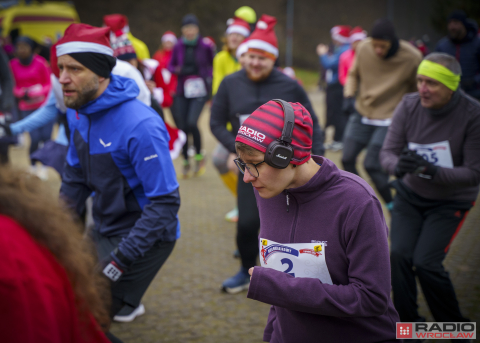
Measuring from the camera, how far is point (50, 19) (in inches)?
746

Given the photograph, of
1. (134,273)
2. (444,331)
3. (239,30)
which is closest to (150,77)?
(239,30)

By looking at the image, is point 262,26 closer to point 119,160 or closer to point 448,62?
point 448,62

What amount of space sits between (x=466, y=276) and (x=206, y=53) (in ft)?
19.1

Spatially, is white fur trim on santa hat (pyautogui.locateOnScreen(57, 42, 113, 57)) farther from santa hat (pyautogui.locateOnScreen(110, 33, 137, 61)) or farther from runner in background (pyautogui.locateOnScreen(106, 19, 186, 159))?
santa hat (pyautogui.locateOnScreen(110, 33, 137, 61))

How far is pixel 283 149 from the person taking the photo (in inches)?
75.1

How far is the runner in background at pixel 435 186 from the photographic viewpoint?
3.25 meters

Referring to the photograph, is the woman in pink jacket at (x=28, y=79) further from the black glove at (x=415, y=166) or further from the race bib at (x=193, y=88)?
the black glove at (x=415, y=166)

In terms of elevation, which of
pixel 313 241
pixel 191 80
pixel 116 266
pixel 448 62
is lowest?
pixel 191 80

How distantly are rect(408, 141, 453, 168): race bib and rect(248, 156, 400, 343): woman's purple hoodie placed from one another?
1615 millimetres

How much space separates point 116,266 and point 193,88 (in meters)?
5.97

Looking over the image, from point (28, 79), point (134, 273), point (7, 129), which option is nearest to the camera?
point (134, 273)

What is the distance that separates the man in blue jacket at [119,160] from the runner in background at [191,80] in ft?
17.2

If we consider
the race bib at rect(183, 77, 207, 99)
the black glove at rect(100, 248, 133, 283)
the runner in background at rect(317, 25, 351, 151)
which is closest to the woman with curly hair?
the black glove at rect(100, 248, 133, 283)

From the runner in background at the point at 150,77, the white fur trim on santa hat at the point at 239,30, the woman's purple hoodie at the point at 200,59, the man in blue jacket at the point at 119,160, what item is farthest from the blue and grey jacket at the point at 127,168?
the woman's purple hoodie at the point at 200,59
